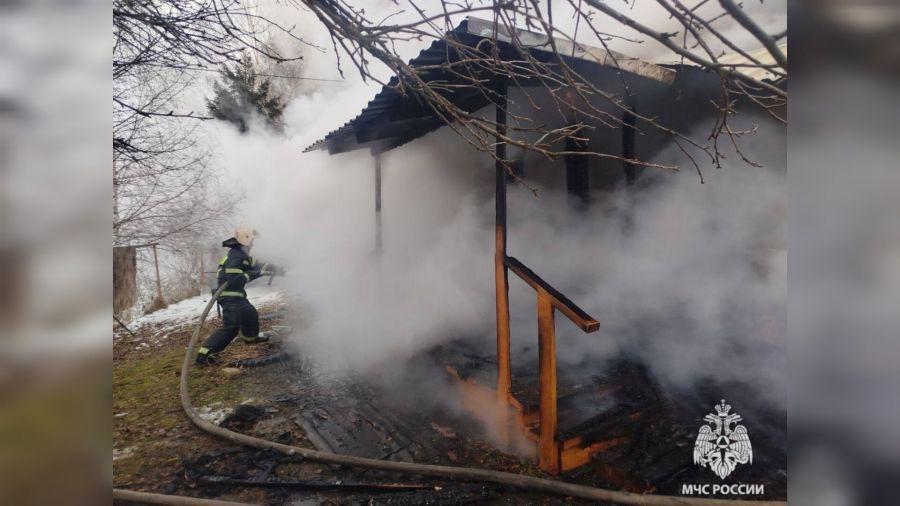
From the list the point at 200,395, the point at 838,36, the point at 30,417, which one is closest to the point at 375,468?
the point at 200,395

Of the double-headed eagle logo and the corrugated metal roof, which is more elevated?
the corrugated metal roof

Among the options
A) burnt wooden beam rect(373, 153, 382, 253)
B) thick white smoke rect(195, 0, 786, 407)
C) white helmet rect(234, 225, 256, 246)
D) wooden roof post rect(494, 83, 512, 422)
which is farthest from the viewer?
burnt wooden beam rect(373, 153, 382, 253)

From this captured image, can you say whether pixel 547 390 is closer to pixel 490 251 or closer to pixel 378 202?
pixel 490 251

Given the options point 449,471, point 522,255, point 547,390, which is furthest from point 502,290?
point 449,471

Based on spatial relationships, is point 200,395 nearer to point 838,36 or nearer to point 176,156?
point 176,156

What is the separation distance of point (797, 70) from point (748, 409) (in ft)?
7.27

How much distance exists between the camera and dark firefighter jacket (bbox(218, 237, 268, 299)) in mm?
2805

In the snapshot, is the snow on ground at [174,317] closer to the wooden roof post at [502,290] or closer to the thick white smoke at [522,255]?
the thick white smoke at [522,255]

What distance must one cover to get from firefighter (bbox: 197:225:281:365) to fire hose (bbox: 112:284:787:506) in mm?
74

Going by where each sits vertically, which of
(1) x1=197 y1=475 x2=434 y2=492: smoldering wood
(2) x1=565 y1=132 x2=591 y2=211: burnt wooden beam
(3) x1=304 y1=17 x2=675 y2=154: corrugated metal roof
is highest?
(3) x1=304 y1=17 x2=675 y2=154: corrugated metal roof

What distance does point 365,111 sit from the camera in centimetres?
303

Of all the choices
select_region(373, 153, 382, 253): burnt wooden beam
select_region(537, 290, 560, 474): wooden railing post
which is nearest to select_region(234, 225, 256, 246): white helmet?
select_region(373, 153, 382, 253): burnt wooden beam

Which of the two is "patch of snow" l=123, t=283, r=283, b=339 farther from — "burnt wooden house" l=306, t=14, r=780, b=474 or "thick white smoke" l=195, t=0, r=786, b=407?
"burnt wooden house" l=306, t=14, r=780, b=474

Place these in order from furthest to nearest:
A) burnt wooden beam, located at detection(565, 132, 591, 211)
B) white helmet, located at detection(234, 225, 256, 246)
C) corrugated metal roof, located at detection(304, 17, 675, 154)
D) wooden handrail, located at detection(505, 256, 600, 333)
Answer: burnt wooden beam, located at detection(565, 132, 591, 211) → white helmet, located at detection(234, 225, 256, 246) → wooden handrail, located at detection(505, 256, 600, 333) → corrugated metal roof, located at detection(304, 17, 675, 154)
